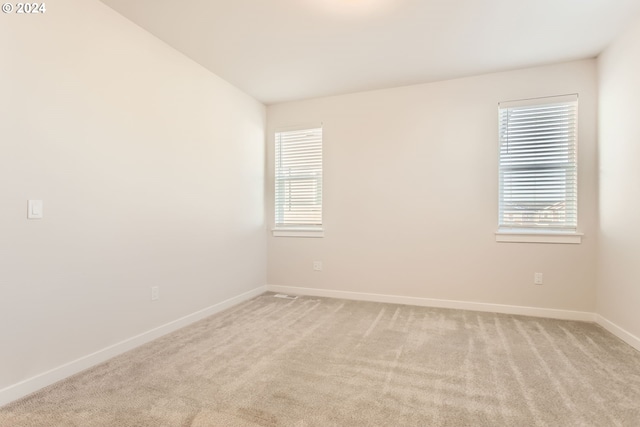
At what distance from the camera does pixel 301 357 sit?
238 centimetres

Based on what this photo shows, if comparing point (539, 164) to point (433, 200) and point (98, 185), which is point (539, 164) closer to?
point (433, 200)

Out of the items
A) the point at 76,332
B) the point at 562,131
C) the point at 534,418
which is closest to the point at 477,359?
the point at 534,418

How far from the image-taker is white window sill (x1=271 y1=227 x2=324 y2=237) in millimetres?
4246

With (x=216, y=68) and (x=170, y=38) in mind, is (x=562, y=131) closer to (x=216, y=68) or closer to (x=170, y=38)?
(x=216, y=68)

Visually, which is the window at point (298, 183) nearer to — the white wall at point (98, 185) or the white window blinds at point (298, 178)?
the white window blinds at point (298, 178)

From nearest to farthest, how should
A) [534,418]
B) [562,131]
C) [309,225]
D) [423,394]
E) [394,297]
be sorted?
[534,418], [423,394], [562,131], [394,297], [309,225]

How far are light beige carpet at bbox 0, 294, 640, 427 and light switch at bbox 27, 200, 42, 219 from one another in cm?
105

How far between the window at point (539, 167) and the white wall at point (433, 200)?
0.09m

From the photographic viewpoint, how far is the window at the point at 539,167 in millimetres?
3248

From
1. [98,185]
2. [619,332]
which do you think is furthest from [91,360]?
[619,332]

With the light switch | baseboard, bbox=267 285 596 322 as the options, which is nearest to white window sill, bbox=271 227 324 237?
baseboard, bbox=267 285 596 322

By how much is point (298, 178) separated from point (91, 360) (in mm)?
2917

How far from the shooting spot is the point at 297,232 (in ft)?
14.2

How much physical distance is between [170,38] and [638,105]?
3.84m
